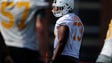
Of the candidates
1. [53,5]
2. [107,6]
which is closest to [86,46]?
[107,6]

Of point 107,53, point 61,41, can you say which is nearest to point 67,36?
point 61,41

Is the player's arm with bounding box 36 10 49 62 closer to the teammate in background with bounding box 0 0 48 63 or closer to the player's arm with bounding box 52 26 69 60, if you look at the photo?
the teammate in background with bounding box 0 0 48 63

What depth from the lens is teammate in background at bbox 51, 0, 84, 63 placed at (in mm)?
9359

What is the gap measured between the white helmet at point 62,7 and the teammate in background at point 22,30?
6.47 feet

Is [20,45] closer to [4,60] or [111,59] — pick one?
[4,60]

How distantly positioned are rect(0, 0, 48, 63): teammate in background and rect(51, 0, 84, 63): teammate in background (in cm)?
136

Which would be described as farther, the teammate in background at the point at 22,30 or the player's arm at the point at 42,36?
the teammate in background at the point at 22,30

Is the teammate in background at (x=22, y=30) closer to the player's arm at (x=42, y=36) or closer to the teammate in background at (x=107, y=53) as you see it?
the player's arm at (x=42, y=36)

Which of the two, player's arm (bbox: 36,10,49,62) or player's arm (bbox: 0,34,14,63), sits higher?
player's arm (bbox: 36,10,49,62)

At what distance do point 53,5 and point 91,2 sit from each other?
8.51 m

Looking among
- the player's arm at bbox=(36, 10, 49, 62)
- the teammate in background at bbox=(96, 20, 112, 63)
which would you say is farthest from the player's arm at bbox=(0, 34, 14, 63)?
the teammate in background at bbox=(96, 20, 112, 63)

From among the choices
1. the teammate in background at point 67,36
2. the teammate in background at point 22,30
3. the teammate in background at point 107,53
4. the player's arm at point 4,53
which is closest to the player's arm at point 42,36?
the teammate in background at point 22,30

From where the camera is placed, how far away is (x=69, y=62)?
9.44 m

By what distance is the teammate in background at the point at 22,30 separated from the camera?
7.77 metres
